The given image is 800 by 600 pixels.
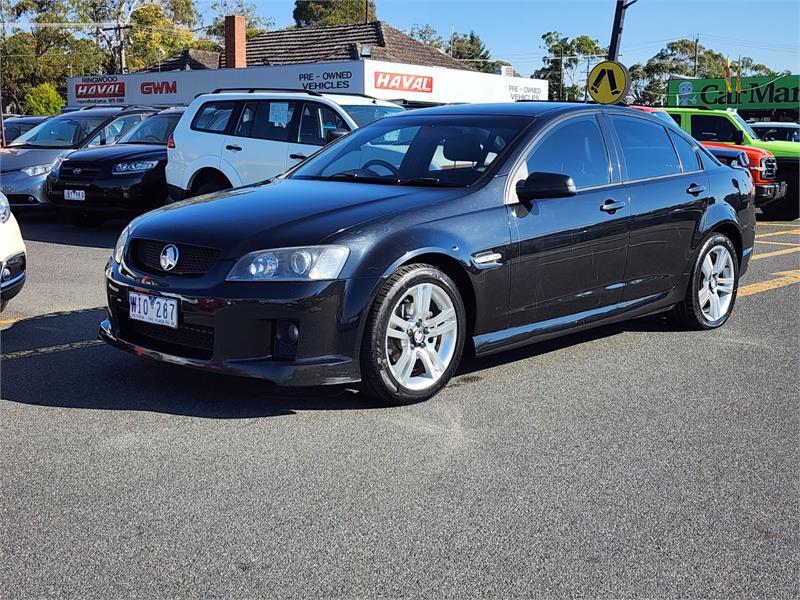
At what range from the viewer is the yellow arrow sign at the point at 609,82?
1593cm

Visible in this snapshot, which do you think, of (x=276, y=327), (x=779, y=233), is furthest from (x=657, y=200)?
(x=779, y=233)

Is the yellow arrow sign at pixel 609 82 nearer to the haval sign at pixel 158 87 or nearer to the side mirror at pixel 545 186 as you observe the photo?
the side mirror at pixel 545 186

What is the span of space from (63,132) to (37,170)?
1.64 metres

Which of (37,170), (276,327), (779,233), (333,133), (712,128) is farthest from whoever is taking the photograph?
(712,128)

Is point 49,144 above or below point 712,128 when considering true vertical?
below

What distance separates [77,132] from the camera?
14.3 meters

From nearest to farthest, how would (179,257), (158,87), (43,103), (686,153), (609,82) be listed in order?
(179,257)
(686,153)
(609,82)
(158,87)
(43,103)

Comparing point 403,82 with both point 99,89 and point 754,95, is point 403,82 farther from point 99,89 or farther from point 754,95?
point 754,95

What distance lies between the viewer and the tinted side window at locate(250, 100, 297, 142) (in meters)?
10.9

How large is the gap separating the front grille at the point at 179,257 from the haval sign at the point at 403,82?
23.1 metres

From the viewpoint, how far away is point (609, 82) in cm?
1609

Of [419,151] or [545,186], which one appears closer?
[545,186]

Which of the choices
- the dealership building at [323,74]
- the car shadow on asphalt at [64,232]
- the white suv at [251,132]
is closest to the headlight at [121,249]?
the white suv at [251,132]

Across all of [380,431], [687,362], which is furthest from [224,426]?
[687,362]
